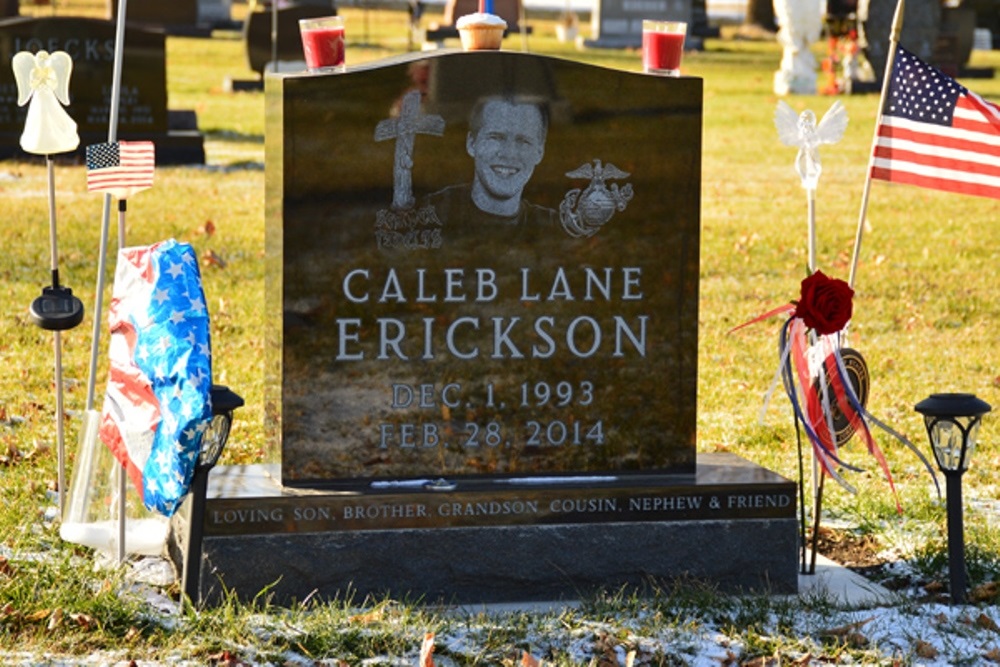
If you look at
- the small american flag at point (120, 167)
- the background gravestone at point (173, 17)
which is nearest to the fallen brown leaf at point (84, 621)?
the small american flag at point (120, 167)

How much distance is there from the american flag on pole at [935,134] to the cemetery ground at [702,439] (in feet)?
4.41

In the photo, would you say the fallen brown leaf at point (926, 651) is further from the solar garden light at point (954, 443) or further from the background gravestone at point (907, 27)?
the background gravestone at point (907, 27)

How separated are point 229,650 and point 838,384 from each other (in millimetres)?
2359

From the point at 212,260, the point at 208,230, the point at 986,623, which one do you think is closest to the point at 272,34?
the point at 208,230

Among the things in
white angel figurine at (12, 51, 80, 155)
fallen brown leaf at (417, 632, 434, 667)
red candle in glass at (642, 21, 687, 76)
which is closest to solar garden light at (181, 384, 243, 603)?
fallen brown leaf at (417, 632, 434, 667)

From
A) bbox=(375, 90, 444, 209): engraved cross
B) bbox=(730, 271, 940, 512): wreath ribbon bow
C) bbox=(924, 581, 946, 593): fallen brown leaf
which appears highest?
bbox=(375, 90, 444, 209): engraved cross

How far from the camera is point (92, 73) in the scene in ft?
57.6

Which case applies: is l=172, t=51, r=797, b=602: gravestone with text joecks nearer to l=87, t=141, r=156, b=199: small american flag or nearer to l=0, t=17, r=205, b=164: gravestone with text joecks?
l=87, t=141, r=156, b=199: small american flag

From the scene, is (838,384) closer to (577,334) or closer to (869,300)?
(577,334)

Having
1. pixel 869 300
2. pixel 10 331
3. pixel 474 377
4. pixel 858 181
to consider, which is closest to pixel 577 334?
pixel 474 377

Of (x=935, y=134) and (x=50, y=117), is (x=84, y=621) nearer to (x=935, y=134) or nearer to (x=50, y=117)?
(x=50, y=117)

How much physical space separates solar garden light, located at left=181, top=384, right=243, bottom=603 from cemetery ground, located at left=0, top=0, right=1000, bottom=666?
0.12m

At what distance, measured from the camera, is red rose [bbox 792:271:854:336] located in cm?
574

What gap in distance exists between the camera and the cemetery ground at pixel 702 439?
5.30 metres
